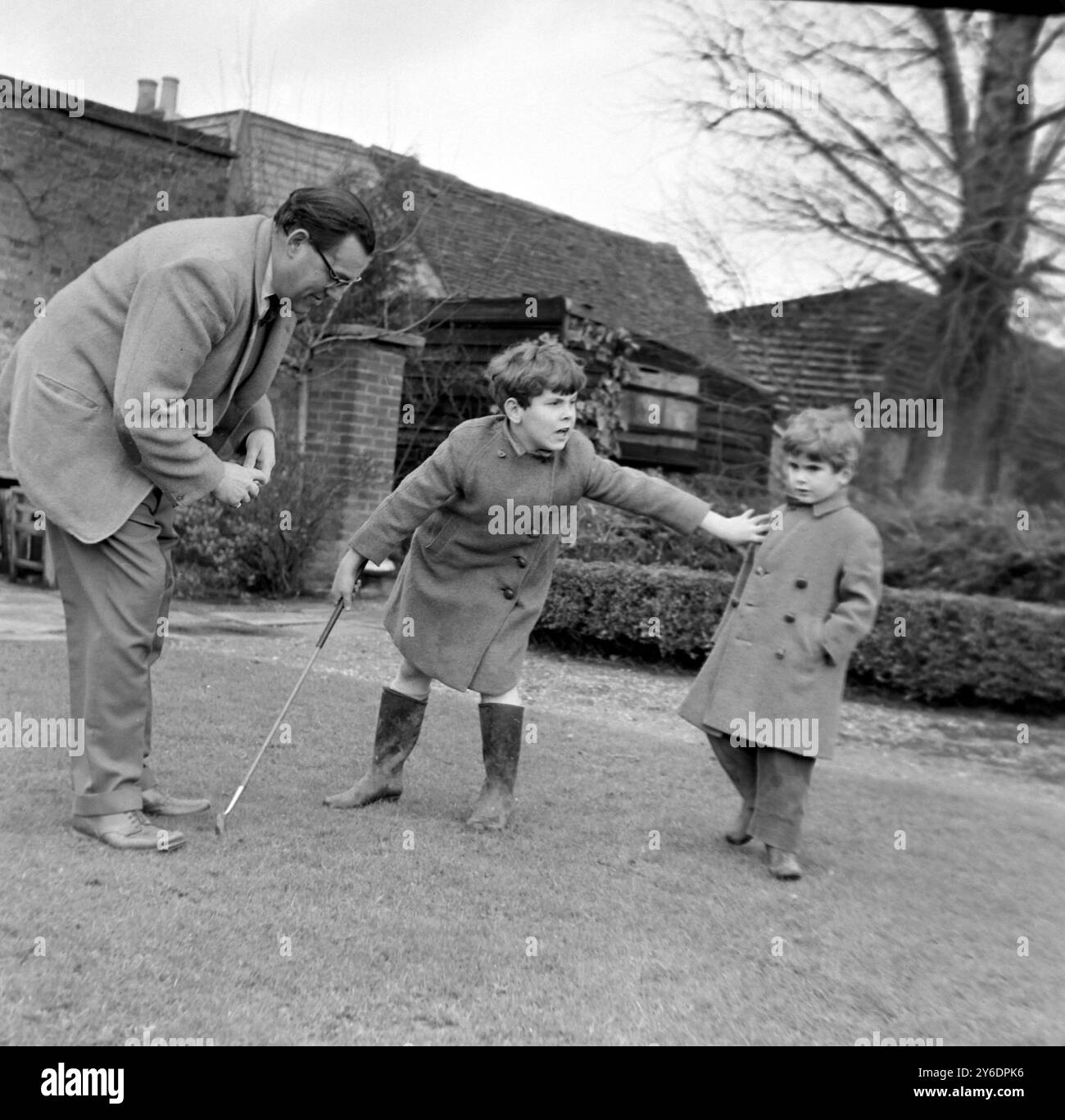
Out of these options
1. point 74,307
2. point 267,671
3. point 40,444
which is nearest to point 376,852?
point 40,444

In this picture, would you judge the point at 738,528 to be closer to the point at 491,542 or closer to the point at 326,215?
the point at 491,542

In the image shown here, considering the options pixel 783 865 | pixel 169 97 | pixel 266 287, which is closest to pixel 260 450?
pixel 266 287

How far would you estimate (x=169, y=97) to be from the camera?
55.7ft

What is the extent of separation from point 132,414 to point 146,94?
15.0m

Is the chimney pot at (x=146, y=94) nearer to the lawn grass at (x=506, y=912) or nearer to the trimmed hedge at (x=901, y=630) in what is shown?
the trimmed hedge at (x=901, y=630)

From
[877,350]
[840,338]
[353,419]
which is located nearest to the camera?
[353,419]

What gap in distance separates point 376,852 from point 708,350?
12.7 meters

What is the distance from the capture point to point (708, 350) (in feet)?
52.4

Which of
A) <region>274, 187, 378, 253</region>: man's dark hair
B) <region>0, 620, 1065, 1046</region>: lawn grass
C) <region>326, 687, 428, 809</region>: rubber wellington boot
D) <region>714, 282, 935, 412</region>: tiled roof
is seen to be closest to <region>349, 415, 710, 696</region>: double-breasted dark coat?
<region>326, 687, 428, 809</region>: rubber wellington boot

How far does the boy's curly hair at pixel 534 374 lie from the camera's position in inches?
170

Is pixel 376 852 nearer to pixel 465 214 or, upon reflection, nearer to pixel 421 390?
pixel 421 390

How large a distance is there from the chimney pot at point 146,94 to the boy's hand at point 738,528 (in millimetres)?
14741

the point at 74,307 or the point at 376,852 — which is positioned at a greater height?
the point at 74,307

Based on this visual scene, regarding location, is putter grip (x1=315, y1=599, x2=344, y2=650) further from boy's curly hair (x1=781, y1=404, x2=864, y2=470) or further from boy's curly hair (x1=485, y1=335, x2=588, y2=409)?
boy's curly hair (x1=781, y1=404, x2=864, y2=470)
